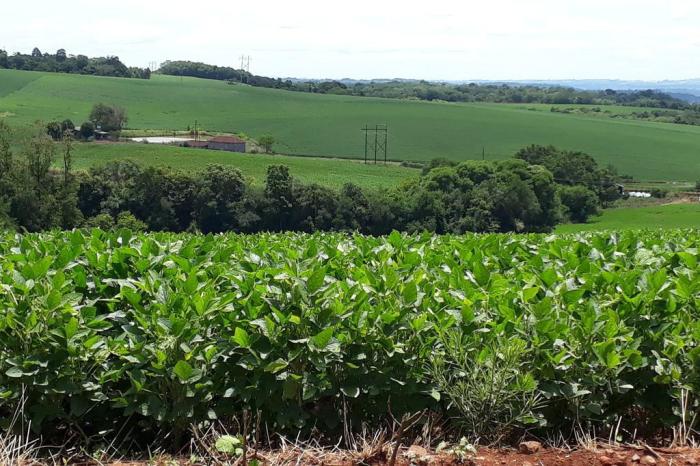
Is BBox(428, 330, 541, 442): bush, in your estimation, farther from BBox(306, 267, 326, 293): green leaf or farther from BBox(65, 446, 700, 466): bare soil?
BBox(306, 267, 326, 293): green leaf

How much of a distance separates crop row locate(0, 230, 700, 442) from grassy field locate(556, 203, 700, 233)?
2505 inches

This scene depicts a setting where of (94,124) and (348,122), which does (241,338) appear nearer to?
(94,124)

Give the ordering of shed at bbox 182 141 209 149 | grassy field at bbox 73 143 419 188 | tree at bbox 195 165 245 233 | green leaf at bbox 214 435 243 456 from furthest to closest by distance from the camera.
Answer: shed at bbox 182 141 209 149
grassy field at bbox 73 143 419 188
tree at bbox 195 165 245 233
green leaf at bbox 214 435 243 456

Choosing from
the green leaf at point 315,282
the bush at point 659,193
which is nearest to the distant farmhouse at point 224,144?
the bush at point 659,193

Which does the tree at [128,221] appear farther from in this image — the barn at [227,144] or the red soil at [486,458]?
the red soil at [486,458]

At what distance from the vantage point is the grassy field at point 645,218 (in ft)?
218

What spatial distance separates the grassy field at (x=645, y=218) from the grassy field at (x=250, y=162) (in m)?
23.9

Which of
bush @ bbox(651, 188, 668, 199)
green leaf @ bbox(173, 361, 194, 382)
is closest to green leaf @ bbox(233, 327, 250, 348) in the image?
green leaf @ bbox(173, 361, 194, 382)

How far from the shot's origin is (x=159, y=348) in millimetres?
3684

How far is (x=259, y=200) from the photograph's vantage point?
7425cm

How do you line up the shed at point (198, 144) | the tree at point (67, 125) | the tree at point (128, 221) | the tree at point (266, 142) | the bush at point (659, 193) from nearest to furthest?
the tree at point (128, 221)
the bush at point (659, 193)
the tree at point (67, 125)
the shed at point (198, 144)
the tree at point (266, 142)

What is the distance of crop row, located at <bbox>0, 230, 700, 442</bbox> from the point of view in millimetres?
3725

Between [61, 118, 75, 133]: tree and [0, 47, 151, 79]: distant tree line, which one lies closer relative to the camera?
[61, 118, 75, 133]: tree

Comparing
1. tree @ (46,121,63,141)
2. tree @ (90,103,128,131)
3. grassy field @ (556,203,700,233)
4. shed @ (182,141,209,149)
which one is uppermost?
tree @ (90,103,128,131)
